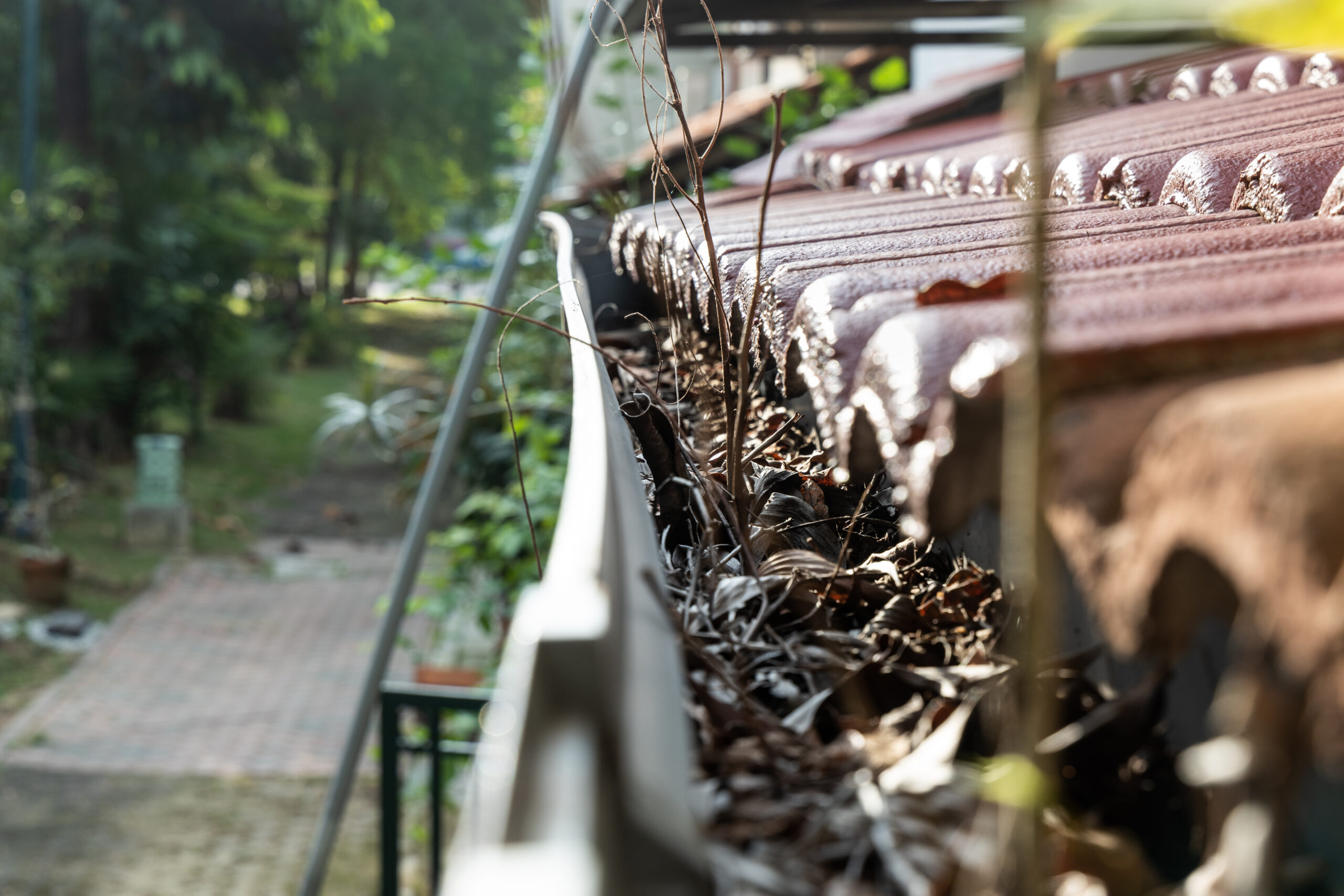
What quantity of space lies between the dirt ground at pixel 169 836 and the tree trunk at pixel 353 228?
20.7m

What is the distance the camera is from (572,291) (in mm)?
1683

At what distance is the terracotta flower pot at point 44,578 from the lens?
31.5 feet

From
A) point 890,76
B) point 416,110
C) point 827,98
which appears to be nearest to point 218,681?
point 827,98

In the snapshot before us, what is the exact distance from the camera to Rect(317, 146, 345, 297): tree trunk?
25.4 metres

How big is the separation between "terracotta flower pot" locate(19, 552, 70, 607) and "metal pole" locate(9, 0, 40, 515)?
1.63m

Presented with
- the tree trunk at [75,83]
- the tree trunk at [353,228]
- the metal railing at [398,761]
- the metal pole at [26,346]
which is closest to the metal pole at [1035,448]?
the metal railing at [398,761]

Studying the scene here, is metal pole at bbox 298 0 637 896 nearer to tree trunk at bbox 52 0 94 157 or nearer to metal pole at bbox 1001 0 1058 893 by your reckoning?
metal pole at bbox 1001 0 1058 893

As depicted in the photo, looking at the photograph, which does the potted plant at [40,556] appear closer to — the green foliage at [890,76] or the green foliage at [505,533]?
the green foliage at [505,533]

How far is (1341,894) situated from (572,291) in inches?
46.9

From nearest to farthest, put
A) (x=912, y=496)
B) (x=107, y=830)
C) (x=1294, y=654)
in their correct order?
(x=1294, y=654), (x=912, y=496), (x=107, y=830)

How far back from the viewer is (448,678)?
23.5 ft

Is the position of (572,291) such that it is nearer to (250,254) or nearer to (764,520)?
(764,520)

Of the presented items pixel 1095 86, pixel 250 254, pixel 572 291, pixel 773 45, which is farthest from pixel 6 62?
pixel 572 291

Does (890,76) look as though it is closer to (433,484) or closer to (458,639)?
(433,484)
